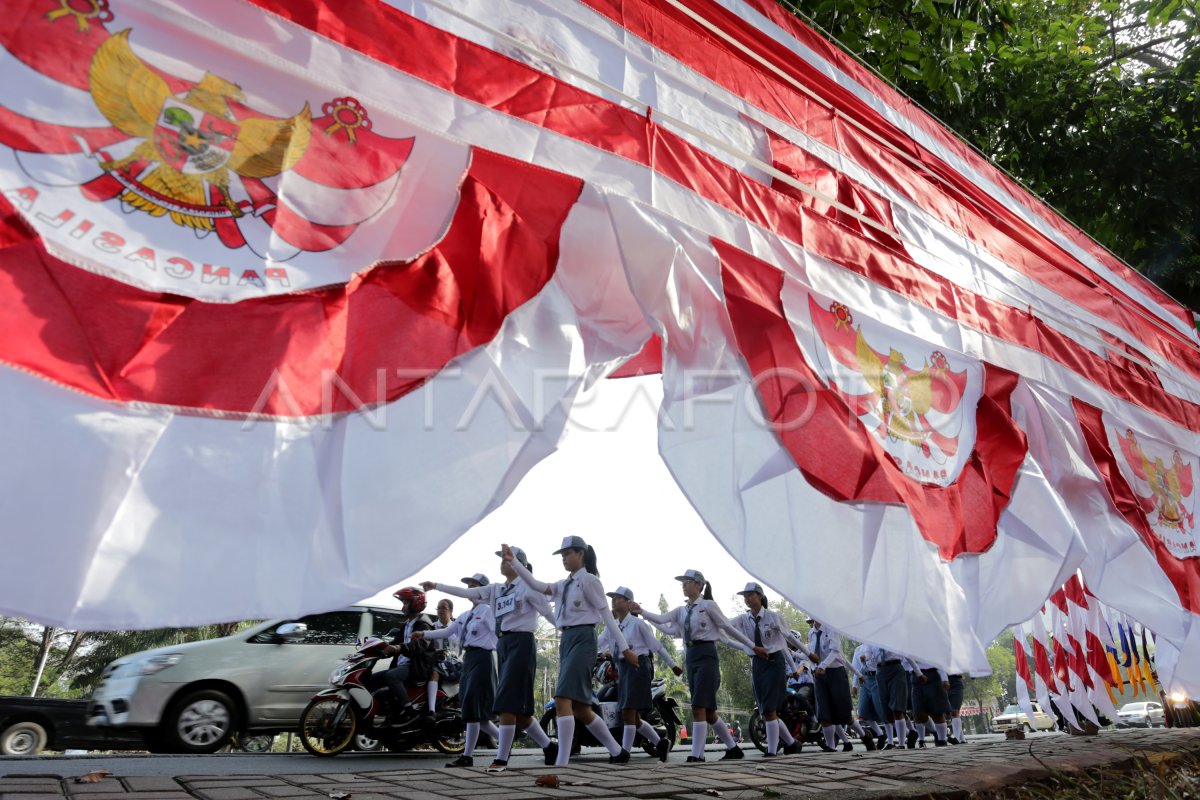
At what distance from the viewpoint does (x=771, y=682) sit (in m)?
9.59

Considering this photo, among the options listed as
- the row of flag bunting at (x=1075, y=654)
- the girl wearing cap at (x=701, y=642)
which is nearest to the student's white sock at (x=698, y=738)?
the girl wearing cap at (x=701, y=642)

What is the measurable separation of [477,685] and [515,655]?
0.94m

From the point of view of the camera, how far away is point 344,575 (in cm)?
199

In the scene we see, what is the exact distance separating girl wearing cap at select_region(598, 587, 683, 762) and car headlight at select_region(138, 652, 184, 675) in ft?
13.5

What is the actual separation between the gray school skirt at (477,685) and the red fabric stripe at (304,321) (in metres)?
5.70

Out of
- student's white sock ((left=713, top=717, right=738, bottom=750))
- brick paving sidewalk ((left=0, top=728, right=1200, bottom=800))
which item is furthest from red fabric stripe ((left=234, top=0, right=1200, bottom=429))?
student's white sock ((left=713, top=717, right=738, bottom=750))

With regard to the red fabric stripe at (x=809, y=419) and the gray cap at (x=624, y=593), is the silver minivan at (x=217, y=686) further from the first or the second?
the red fabric stripe at (x=809, y=419)

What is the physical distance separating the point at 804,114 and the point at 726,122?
0.66 meters

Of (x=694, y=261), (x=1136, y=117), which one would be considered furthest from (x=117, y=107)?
(x=1136, y=117)

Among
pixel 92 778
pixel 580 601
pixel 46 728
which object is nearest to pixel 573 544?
pixel 580 601

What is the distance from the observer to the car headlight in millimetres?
8180

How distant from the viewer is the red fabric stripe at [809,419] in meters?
3.08

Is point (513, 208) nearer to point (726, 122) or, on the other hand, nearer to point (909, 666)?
point (726, 122)

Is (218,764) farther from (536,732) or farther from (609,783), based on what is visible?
(609,783)
